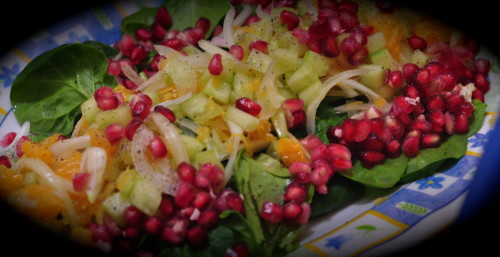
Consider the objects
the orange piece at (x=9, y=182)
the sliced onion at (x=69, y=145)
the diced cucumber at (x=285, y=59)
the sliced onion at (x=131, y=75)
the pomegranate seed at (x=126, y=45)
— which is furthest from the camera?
the pomegranate seed at (x=126, y=45)

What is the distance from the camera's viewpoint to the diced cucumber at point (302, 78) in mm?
2662

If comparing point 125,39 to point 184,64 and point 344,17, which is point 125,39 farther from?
point 344,17

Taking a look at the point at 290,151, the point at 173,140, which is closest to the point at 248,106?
the point at 290,151

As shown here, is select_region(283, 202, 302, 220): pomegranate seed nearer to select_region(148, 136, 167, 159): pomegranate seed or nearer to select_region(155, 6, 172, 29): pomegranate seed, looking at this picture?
select_region(148, 136, 167, 159): pomegranate seed

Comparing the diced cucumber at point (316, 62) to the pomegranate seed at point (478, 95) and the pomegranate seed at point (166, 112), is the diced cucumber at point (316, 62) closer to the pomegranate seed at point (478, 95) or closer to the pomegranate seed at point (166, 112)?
the pomegranate seed at point (166, 112)

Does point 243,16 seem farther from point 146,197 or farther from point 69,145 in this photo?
point 146,197

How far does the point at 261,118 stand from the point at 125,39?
4.61 ft

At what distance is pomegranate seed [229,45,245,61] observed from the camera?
2756 mm

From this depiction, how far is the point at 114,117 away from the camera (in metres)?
2.45

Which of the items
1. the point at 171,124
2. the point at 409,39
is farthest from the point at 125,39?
the point at 409,39

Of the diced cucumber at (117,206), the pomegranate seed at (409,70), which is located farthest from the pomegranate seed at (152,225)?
the pomegranate seed at (409,70)

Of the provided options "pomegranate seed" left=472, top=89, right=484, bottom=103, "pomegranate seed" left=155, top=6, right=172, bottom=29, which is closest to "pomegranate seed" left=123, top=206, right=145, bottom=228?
"pomegranate seed" left=155, top=6, right=172, bottom=29

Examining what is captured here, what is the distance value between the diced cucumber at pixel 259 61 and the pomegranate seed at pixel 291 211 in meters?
0.72

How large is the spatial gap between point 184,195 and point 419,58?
1.55 metres
